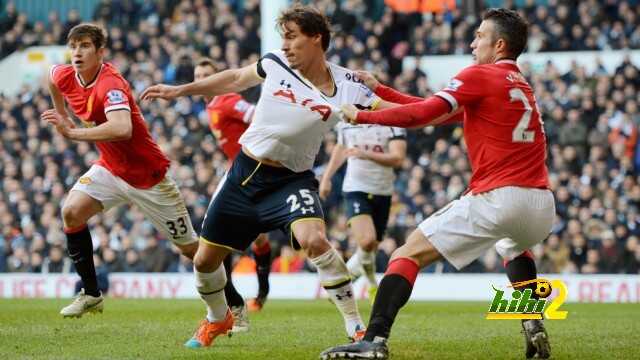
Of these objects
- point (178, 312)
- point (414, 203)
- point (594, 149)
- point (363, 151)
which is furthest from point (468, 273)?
point (178, 312)

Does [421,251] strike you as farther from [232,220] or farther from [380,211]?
[380,211]

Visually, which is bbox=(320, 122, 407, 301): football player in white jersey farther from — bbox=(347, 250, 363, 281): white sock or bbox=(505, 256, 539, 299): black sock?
bbox=(505, 256, 539, 299): black sock

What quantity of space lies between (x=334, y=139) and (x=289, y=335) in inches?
487

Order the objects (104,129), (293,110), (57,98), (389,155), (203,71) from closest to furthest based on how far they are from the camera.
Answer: (293,110), (104,129), (57,98), (203,71), (389,155)

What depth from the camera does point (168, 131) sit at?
79.1 ft

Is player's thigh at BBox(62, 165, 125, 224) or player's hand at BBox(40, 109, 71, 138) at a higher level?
player's hand at BBox(40, 109, 71, 138)

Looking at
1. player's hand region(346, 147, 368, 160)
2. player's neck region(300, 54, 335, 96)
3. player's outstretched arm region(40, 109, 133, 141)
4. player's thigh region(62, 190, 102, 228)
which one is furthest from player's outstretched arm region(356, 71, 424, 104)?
player's hand region(346, 147, 368, 160)

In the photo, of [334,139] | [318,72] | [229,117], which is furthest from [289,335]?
[334,139]

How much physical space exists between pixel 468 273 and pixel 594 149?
12.1 feet

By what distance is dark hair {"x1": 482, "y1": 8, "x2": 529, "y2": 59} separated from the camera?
7516 mm

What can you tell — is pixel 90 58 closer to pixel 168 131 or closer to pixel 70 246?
pixel 70 246

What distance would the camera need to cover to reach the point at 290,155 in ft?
27.1

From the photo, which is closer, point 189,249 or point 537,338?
point 537,338

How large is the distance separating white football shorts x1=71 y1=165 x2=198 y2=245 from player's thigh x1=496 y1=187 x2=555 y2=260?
12.6 feet
